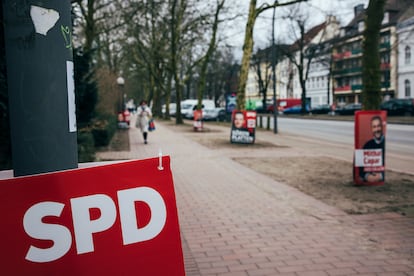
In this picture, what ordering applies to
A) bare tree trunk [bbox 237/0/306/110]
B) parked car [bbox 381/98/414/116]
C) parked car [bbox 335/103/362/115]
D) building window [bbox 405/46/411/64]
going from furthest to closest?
building window [bbox 405/46/411/64] → parked car [bbox 335/103/362/115] → parked car [bbox 381/98/414/116] → bare tree trunk [bbox 237/0/306/110]

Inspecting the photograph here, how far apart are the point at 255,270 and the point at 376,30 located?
6218mm

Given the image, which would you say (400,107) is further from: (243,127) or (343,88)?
(343,88)

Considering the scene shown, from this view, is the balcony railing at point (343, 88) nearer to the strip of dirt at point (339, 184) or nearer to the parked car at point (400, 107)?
the parked car at point (400, 107)

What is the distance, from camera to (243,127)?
16828mm

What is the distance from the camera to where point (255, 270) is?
3.97 meters

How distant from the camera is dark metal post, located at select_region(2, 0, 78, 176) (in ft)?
6.56

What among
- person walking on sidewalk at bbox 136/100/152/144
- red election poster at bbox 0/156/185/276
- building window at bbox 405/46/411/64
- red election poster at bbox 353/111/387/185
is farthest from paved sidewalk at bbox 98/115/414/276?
building window at bbox 405/46/411/64

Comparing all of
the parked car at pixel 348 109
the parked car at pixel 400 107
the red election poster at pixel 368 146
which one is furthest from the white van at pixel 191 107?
the red election poster at pixel 368 146

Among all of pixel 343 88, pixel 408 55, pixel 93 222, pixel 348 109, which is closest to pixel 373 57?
pixel 93 222

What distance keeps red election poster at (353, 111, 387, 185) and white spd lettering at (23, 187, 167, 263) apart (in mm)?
6352

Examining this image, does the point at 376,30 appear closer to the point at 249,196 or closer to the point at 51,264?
the point at 249,196

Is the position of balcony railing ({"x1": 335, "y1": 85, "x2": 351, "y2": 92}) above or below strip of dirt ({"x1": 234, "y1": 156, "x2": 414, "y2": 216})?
above

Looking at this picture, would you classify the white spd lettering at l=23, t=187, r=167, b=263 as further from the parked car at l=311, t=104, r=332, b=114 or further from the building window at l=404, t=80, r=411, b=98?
the building window at l=404, t=80, r=411, b=98

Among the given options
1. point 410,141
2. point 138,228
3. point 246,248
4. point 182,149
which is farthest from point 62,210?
point 410,141
